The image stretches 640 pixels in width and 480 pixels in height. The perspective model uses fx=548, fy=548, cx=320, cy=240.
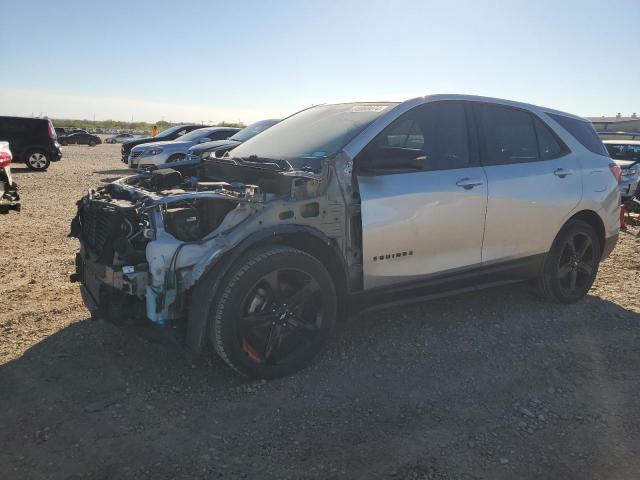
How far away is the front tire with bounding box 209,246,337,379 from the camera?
332 centimetres

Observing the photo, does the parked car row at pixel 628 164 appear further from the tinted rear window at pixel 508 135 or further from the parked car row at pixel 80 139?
the parked car row at pixel 80 139

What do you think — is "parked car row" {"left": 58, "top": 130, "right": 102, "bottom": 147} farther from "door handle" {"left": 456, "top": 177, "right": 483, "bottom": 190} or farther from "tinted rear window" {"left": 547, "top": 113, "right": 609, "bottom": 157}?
"door handle" {"left": 456, "top": 177, "right": 483, "bottom": 190}

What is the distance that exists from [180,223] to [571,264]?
12.4 feet

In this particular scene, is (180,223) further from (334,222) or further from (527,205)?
(527,205)

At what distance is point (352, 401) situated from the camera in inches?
134

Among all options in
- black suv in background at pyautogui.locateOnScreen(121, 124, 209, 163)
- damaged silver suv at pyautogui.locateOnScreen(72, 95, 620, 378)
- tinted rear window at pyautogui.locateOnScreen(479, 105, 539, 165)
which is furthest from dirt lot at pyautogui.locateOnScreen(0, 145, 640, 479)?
black suv in background at pyautogui.locateOnScreen(121, 124, 209, 163)

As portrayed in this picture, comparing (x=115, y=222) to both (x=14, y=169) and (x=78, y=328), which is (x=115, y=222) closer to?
(x=78, y=328)

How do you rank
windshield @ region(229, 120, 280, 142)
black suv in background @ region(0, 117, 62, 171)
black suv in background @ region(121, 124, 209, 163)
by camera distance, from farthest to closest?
black suv in background @ region(121, 124, 209, 163)
black suv in background @ region(0, 117, 62, 171)
windshield @ region(229, 120, 280, 142)

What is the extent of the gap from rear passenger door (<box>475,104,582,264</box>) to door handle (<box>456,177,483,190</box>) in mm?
152

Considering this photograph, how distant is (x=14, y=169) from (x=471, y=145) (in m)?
17.0

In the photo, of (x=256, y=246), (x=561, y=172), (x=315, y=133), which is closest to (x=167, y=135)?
(x=315, y=133)

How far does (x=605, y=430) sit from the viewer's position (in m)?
3.14

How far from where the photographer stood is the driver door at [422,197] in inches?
151

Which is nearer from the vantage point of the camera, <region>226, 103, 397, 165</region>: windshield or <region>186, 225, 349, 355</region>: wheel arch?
<region>186, 225, 349, 355</region>: wheel arch
